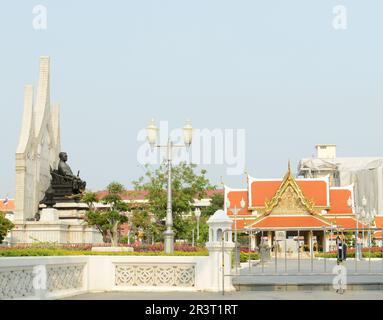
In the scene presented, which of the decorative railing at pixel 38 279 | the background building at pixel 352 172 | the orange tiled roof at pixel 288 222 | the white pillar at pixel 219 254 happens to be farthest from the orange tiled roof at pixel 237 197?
the decorative railing at pixel 38 279

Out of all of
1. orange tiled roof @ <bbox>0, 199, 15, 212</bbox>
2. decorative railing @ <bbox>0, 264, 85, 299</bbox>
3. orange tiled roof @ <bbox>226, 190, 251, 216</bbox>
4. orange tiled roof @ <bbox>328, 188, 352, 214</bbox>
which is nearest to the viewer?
decorative railing @ <bbox>0, 264, 85, 299</bbox>

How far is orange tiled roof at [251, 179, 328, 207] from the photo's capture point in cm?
5973

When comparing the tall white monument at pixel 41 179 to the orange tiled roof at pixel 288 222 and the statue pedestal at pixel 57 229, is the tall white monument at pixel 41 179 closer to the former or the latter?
the statue pedestal at pixel 57 229

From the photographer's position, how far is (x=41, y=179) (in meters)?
38.6

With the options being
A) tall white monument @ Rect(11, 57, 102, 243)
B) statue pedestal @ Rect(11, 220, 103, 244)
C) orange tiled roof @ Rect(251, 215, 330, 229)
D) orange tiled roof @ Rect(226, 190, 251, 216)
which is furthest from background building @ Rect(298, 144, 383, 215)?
statue pedestal @ Rect(11, 220, 103, 244)

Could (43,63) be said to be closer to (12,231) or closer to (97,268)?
(12,231)

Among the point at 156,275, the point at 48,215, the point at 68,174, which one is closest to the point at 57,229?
the point at 48,215

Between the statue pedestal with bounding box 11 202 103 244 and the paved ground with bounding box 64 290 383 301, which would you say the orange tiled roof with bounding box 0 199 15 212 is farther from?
the paved ground with bounding box 64 290 383 301

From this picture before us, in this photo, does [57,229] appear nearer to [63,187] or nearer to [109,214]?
[109,214]

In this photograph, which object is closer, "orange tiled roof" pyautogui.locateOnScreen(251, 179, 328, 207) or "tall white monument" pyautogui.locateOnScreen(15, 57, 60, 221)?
"tall white monument" pyautogui.locateOnScreen(15, 57, 60, 221)

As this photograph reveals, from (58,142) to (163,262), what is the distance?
92.3ft

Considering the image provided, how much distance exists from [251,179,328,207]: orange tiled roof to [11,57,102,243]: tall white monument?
74.6 feet

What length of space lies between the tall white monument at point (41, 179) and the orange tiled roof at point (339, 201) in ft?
86.7
